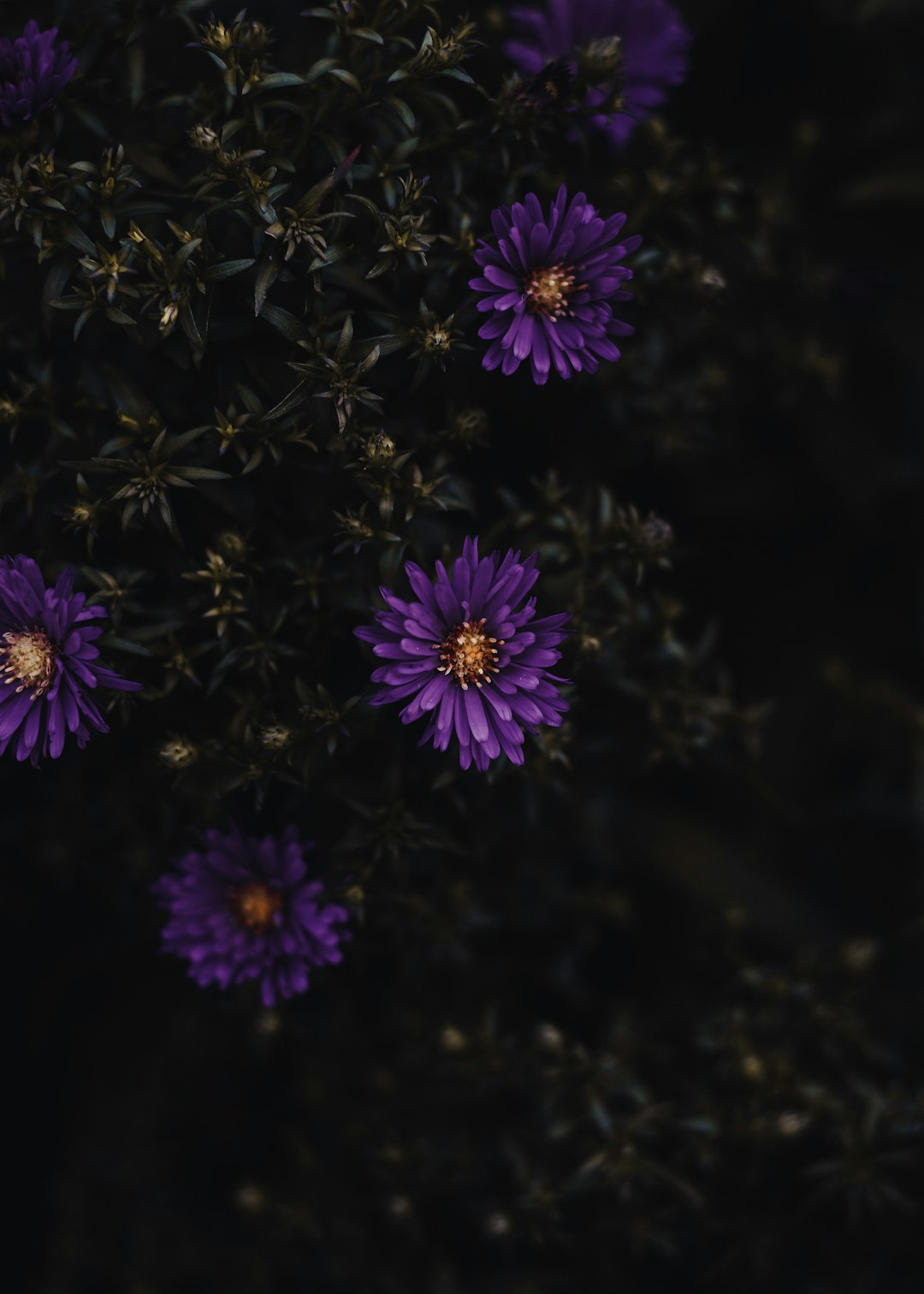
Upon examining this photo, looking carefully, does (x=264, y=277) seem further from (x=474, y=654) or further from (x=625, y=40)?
(x=625, y=40)

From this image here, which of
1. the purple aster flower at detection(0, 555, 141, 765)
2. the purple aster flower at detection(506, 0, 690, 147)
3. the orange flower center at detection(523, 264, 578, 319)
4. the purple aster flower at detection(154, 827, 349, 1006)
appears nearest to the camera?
the purple aster flower at detection(0, 555, 141, 765)

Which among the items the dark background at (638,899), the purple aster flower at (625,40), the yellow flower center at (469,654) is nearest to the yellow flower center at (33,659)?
the dark background at (638,899)

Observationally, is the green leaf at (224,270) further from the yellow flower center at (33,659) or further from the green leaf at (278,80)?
the yellow flower center at (33,659)

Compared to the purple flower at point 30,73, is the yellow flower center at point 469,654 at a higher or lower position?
lower

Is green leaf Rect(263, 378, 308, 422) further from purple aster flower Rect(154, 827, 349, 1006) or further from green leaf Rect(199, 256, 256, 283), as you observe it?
purple aster flower Rect(154, 827, 349, 1006)

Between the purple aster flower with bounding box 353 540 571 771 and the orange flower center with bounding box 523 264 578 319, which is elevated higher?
the orange flower center with bounding box 523 264 578 319

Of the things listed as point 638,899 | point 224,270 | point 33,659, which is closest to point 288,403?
point 224,270

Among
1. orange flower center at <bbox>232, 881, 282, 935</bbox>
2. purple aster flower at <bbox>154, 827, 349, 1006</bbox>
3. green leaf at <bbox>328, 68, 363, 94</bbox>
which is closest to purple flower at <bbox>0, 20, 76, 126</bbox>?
green leaf at <bbox>328, 68, 363, 94</bbox>
